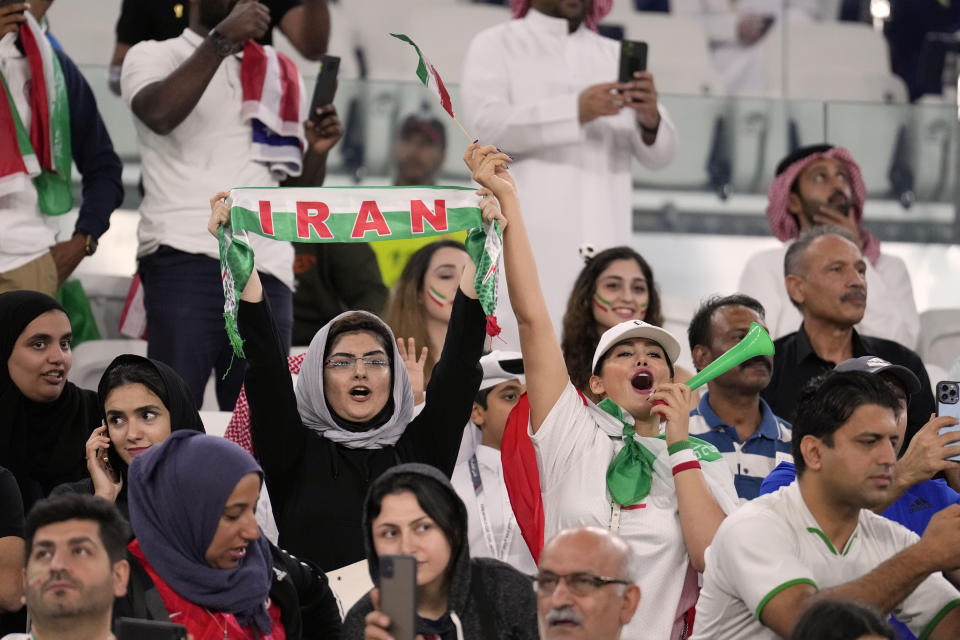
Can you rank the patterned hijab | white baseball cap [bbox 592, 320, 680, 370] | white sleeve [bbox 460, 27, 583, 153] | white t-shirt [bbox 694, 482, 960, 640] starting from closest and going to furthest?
white t-shirt [bbox 694, 482, 960, 640], white baseball cap [bbox 592, 320, 680, 370], white sleeve [bbox 460, 27, 583, 153], the patterned hijab

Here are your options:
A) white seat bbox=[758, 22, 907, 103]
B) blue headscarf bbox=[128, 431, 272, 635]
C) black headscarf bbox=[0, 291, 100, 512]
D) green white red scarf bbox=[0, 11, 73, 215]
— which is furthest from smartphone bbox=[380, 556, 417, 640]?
white seat bbox=[758, 22, 907, 103]

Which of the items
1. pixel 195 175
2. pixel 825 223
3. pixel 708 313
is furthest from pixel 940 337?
pixel 195 175

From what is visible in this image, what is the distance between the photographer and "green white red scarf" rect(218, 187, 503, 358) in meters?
4.78

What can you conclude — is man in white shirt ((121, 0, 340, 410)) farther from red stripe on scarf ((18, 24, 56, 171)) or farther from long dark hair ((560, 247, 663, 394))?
long dark hair ((560, 247, 663, 394))

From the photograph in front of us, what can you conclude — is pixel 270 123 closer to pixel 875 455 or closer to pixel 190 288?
pixel 190 288

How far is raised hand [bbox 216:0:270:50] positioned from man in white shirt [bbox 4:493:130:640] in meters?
2.75

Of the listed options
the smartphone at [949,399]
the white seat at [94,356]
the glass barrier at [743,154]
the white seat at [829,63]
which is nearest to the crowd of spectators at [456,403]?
the smartphone at [949,399]

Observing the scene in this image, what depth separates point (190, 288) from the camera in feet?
20.4

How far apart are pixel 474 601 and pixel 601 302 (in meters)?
2.22

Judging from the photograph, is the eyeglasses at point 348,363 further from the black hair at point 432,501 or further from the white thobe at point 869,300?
the white thobe at point 869,300

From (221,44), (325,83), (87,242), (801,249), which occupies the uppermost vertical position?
(221,44)

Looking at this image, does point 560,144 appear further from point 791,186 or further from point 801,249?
point 801,249

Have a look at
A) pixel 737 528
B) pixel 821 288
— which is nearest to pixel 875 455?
pixel 737 528

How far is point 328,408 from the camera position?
4867 mm
